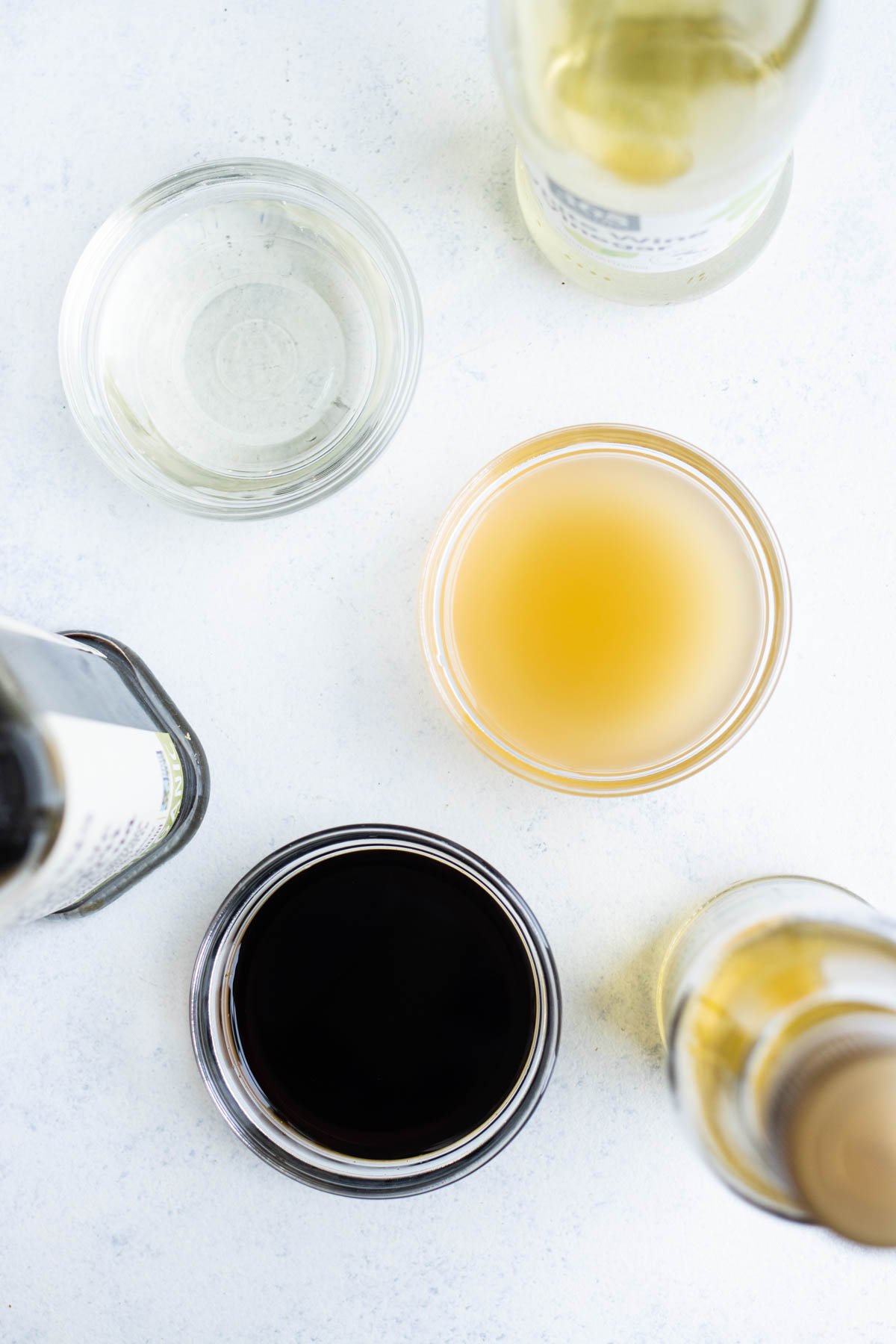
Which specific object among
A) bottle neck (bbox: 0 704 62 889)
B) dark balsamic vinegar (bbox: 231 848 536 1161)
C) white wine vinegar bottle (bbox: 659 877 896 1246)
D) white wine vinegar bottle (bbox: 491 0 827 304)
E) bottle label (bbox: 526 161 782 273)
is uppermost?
white wine vinegar bottle (bbox: 491 0 827 304)

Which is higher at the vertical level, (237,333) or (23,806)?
(237,333)

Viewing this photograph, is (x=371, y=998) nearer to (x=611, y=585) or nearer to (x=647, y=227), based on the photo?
(x=611, y=585)

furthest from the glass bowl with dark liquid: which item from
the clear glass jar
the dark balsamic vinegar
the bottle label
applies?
the bottle label

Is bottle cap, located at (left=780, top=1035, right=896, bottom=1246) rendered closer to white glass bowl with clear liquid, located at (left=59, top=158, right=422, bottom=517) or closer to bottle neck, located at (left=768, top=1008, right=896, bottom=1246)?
bottle neck, located at (left=768, top=1008, right=896, bottom=1246)

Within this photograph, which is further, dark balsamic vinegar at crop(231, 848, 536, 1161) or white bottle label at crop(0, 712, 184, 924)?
dark balsamic vinegar at crop(231, 848, 536, 1161)

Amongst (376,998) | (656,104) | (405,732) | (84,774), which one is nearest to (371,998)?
(376,998)

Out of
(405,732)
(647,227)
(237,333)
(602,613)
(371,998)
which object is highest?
(647,227)

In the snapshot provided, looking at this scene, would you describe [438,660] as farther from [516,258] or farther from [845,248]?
[845,248]

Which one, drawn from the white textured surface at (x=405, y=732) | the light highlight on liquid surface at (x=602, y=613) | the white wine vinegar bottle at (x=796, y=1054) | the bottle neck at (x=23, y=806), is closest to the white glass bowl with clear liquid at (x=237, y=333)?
the white textured surface at (x=405, y=732)
